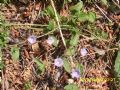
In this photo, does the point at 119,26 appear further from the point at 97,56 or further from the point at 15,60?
the point at 15,60

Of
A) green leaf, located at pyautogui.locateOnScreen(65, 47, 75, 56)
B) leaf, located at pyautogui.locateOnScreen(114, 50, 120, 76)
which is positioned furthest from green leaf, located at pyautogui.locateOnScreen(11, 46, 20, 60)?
leaf, located at pyautogui.locateOnScreen(114, 50, 120, 76)

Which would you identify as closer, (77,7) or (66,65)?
(66,65)

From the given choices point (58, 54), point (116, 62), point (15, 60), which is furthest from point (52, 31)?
point (116, 62)

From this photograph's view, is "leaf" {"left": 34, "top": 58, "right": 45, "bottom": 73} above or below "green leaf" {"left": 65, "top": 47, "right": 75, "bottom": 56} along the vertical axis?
below

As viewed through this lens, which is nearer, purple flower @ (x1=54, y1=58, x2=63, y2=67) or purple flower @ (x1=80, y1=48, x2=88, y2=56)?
purple flower @ (x1=54, y1=58, x2=63, y2=67)

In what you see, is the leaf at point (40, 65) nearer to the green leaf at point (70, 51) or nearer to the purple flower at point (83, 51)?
the green leaf at point (70, 51)

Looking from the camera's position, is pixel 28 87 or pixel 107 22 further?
pixel 107 22

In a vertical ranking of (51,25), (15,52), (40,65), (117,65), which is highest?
(51,25)

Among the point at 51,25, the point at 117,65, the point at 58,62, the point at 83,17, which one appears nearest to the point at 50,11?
the point at 51,25

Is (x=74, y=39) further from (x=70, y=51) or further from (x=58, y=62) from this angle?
(x=58, y=62)

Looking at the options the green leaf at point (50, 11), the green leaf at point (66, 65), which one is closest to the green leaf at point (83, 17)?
the green leaf at point (50, 11)

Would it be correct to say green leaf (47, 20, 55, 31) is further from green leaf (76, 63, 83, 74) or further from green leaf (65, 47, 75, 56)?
green leaf (76, 63, 83, 74)
